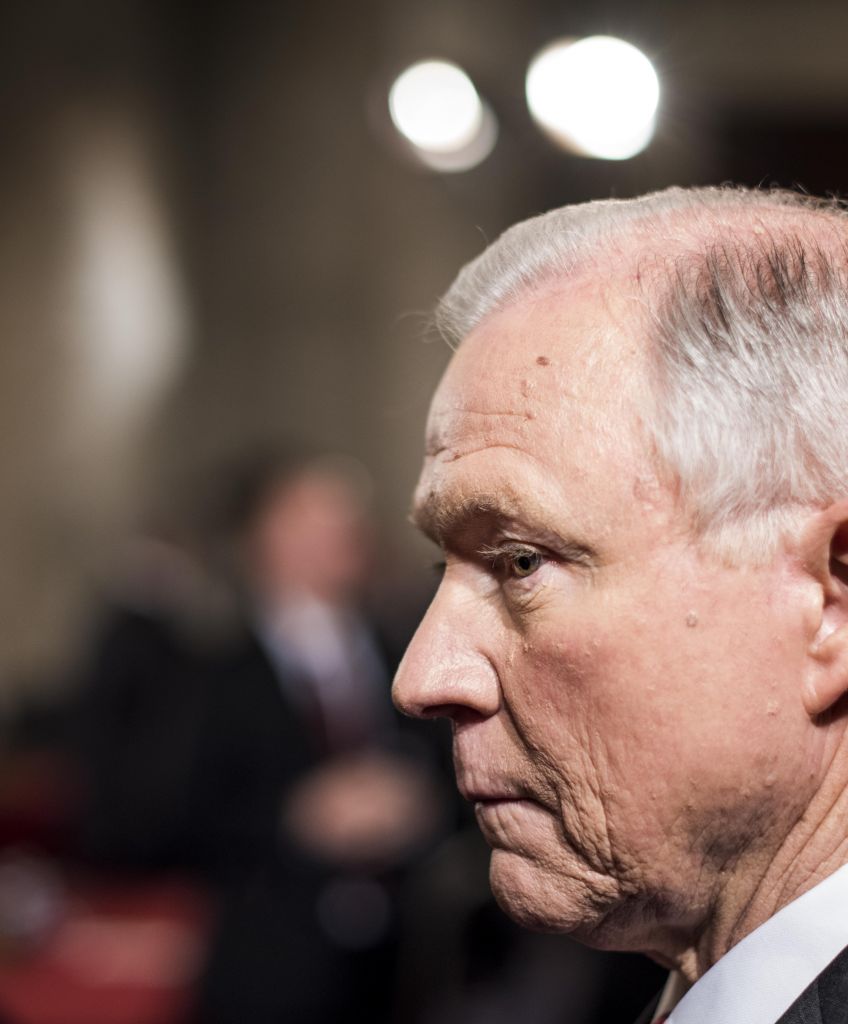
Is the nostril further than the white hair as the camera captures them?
Yes

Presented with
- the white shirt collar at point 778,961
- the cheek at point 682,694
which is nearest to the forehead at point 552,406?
the cheek at point 682,694

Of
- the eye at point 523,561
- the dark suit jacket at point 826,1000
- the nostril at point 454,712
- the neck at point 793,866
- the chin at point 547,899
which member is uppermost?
the eye at point 523,561

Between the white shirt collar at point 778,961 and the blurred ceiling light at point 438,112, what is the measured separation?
7.57 feet

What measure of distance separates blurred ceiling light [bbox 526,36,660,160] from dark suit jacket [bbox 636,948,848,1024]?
1.68 metres

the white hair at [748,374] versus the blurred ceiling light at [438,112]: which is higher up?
the blurred ceiling light at [438,112]

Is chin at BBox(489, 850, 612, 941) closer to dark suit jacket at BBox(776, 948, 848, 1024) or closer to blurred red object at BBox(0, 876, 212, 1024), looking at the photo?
dark suit jacket at BBox(776, 948, 848, 1024)

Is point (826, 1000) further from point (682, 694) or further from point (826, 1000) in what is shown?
point (682, 694)

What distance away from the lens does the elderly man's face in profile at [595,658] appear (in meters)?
1.00

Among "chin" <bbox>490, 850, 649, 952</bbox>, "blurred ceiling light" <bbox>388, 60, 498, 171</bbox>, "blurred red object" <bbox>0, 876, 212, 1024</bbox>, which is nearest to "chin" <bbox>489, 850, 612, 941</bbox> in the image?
"chin" <bbox>490, 850, 649, 952</bbox>

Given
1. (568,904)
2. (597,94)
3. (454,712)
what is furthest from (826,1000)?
(597,94)

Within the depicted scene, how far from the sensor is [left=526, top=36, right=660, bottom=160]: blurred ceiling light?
87.4 inches

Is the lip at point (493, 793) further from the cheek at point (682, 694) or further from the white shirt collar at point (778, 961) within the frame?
the white shirt collar at point (778, 961)

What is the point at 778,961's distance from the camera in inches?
40.3

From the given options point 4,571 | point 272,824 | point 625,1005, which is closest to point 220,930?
point 272,824
